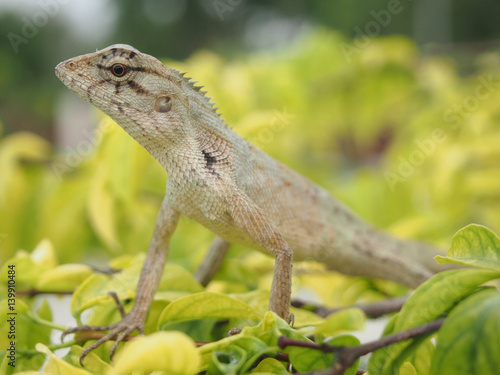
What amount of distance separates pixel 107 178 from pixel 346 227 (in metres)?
0.68

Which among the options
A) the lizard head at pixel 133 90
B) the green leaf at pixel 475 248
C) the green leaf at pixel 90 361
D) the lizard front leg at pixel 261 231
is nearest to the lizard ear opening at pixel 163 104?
the lizard head at pixel 133 90

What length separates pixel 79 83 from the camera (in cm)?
87

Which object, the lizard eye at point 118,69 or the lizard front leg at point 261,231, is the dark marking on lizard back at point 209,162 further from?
the lizard eye at point 118,69

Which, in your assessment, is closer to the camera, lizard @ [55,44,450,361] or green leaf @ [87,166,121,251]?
lizard @ [55,44,450,361]

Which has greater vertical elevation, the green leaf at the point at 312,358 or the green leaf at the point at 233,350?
the green leaf at the point at 312,358

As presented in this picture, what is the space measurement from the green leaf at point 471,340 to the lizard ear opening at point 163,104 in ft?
2.00

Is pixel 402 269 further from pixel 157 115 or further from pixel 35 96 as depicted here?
pixel 35 96

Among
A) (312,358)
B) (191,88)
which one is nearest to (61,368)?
(312,358)

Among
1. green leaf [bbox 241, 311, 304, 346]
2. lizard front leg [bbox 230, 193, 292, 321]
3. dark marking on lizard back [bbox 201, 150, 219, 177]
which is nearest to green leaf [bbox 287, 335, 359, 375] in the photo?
green leaf [bbox 241, 311, 304, 346]

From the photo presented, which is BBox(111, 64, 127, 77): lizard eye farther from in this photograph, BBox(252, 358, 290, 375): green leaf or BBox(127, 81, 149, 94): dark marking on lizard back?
BBox(252, 358, 290, 375): green leaf

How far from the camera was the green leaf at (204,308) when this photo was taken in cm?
Result: 77

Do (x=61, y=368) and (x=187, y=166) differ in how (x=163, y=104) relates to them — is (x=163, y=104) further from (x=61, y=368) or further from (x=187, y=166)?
(x=61, y=368)

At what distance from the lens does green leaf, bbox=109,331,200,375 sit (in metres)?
0.48

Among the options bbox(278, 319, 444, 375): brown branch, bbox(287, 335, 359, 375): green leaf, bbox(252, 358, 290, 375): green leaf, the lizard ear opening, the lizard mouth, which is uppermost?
the lizard ear opening
